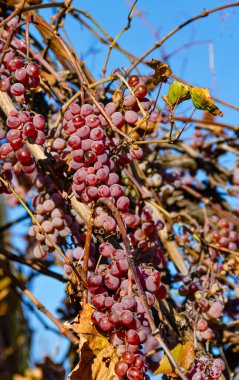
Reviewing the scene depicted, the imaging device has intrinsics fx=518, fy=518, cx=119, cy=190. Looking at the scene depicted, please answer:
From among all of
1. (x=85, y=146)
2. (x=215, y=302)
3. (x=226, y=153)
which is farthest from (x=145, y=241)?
(x=226, y=153)

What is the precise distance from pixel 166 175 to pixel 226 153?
0.32 m

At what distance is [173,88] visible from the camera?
2.74 ft

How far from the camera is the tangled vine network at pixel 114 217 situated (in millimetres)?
812

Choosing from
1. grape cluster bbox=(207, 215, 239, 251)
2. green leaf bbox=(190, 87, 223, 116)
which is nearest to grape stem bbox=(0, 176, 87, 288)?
green leaf bbox=(190, 87, 223, 116)

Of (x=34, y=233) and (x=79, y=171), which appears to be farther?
(x=34, y=233)

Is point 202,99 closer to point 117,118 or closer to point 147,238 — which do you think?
point 117,118

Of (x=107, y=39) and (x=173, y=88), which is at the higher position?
(x=107, y=39)

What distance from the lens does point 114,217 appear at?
832mm

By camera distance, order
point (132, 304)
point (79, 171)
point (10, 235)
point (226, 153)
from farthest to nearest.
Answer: point (10, 235), point (226, 153), point (79, 171), point (132, 304)

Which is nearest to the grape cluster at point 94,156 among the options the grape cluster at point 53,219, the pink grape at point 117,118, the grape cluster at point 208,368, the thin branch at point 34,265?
the pink grape at point 117,118

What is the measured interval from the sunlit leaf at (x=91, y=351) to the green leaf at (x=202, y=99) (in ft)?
1.26

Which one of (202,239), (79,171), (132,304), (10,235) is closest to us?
(132,304)

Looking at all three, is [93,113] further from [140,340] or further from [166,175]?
[166,175]

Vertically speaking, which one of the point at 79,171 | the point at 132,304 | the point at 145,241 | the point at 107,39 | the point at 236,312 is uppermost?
the point at 107,39
